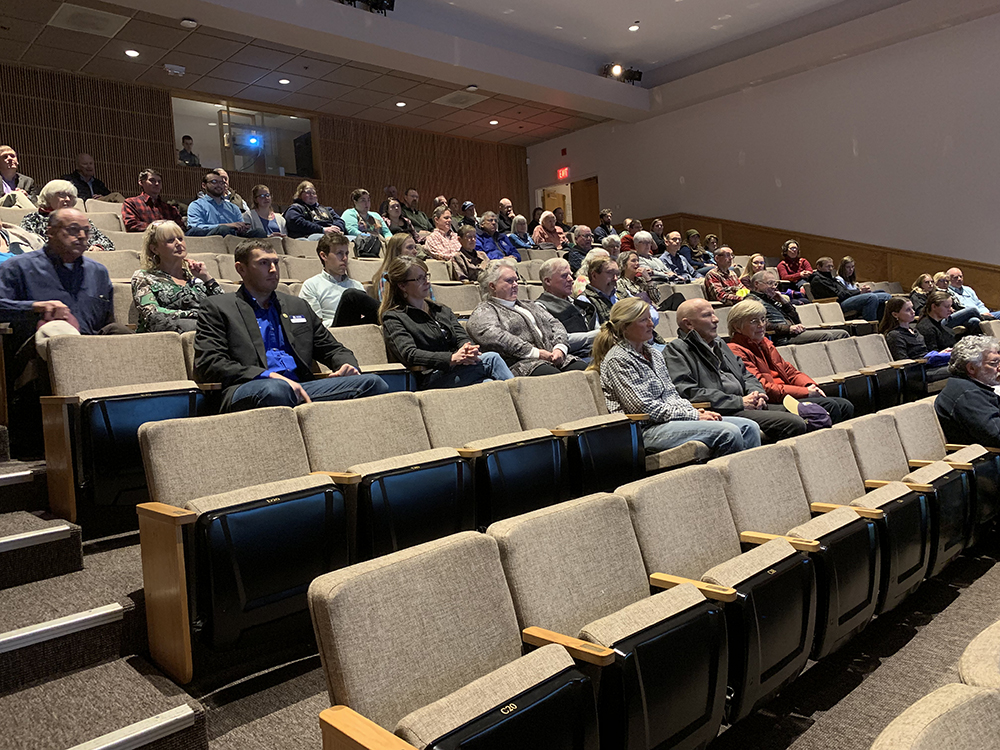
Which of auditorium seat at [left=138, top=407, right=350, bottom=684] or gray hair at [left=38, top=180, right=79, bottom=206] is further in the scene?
gray hair at [left=38, top=180, right=79, bottom=206]

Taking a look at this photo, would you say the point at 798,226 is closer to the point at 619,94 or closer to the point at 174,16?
the point at 619,94

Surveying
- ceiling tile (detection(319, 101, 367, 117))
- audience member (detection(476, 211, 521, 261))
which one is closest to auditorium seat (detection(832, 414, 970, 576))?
audience member (detection(476, 211, 521, 261))

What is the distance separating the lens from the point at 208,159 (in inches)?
269

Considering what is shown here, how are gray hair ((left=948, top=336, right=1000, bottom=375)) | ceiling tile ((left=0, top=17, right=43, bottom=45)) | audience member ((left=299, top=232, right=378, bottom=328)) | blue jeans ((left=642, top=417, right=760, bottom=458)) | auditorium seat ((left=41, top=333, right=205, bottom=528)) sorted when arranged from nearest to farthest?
1. auditorium seat ((left=41, top=333, right=205, bottom=528))
2. blue jeans ((left=642, top=417, right=760, bottom=458))
3. gray hair ((left=948, top=336, right=1000, bottom=375))
4. audience member ((left=299, top=232, right=378, bottom=328))
5. ceiling tile ((left=0, top=17, right=43, bottom=45))

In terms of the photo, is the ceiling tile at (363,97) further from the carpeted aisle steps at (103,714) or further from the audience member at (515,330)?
the carpeted aisle steps at (103,714)

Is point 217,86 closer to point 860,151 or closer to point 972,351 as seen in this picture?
point 860,151

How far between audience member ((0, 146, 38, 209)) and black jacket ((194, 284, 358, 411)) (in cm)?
213

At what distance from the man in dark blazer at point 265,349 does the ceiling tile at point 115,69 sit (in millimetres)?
4766

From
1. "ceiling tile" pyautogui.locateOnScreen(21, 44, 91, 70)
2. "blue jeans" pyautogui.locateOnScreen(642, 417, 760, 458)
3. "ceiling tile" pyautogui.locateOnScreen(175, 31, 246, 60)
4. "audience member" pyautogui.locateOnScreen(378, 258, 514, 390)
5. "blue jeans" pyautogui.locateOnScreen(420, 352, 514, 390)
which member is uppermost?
"ceiling tile" pyautogui.locateOnScreen(21, 44, 91, 70)

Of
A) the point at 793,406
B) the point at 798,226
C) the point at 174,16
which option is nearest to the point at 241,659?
the point at 793,406

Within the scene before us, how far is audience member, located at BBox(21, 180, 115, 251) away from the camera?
2537mm

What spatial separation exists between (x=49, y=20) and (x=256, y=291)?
4279 mm

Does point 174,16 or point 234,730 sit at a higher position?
point 174,16

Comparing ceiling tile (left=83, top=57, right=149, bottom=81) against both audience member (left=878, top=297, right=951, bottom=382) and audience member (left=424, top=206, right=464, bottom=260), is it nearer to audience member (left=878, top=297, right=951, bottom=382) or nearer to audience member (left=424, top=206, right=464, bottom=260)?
audience member (left=424, top=206, right=464, bottom=260)
